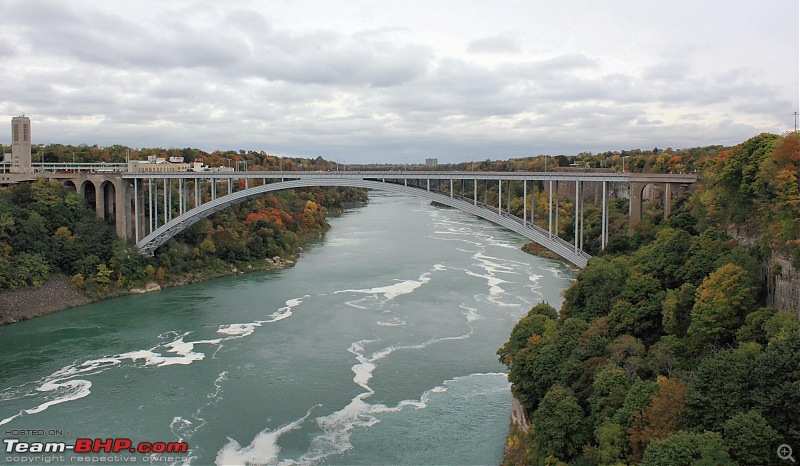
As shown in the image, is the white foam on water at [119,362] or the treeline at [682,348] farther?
the white foam on water at [119,362]

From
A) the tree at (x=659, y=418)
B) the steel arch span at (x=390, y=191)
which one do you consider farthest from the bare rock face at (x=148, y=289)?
the tree at (x=659, y=418)

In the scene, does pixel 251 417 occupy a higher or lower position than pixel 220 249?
lower

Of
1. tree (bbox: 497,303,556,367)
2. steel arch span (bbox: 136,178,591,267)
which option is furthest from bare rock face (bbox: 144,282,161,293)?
tree (bbox: 497,303,556,367)

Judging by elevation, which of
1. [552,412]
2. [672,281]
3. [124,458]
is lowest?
[124,458]

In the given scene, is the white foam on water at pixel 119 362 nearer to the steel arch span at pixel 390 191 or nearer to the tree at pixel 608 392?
the steel arch span at pixel 390 191

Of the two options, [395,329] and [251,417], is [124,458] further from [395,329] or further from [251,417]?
[395,329]

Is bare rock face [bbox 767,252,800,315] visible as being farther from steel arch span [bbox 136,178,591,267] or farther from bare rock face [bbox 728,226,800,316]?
steel arch span [bbox 136,178,591,267]

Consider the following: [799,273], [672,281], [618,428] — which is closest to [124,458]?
[618,428]

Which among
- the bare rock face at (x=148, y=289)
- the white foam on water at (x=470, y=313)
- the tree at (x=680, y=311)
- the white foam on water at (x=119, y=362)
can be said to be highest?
the tree at (x=680, y=311)
